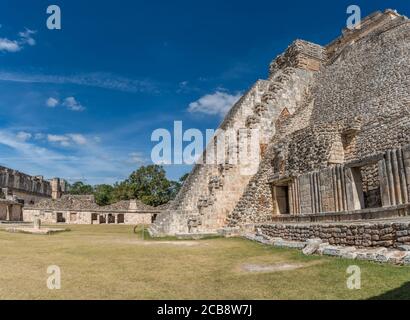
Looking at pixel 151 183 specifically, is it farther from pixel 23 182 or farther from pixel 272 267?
pixel 272 267

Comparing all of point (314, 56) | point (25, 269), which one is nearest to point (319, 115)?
point (314, 56)

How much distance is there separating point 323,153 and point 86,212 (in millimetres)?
39411

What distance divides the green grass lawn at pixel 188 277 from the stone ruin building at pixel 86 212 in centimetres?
3869

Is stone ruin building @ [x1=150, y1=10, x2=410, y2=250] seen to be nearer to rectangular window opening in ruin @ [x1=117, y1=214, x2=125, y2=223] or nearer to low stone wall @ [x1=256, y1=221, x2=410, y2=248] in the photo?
low stone wall @ [x1=256, y1=221, x2=410, y2=248]

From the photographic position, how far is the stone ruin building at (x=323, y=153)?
416 inches

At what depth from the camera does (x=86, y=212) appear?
4766cm

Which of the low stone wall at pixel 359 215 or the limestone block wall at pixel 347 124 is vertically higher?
the limestone block wall at pixel 347 124

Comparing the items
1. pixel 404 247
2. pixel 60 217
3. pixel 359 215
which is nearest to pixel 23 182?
pixel 60 217

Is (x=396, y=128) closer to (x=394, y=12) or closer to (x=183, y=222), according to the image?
(x=183, y=222)

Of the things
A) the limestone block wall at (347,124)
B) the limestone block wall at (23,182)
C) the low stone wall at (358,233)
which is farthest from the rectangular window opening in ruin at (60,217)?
the low stone wall at (358,233)

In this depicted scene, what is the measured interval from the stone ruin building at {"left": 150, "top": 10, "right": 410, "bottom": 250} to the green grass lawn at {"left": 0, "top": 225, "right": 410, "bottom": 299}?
2.20 meters

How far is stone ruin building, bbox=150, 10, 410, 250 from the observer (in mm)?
10578

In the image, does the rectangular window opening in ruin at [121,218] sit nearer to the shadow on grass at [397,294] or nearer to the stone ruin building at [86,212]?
the stone ruin building at [86,212]
